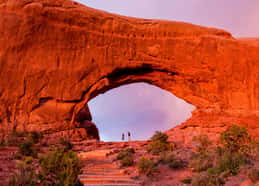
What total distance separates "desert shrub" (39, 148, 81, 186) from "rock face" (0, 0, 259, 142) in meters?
11.4

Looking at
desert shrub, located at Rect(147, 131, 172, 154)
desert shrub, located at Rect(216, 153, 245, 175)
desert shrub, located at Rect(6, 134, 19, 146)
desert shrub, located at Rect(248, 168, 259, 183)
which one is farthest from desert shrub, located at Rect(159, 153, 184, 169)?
desert shrub, located at Rect(6, 134, 19, 146)

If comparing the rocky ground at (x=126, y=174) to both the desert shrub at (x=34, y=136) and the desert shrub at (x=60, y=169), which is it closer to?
the desert shrub at (x=60, y=169)

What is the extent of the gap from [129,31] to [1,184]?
16.7 metres

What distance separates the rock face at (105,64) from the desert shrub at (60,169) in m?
11.4

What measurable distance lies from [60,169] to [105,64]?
1383cm

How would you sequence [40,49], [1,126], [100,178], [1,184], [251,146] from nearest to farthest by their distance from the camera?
[1,184] → [100,178] → [251,146] → [1,126] → [40,49]

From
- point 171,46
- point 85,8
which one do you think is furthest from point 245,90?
point 85,8

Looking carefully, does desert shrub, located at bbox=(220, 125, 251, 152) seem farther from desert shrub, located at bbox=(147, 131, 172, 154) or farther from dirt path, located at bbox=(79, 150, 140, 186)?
dirt path, located at bbox=(79, 150, 140, 186)

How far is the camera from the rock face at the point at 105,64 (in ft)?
60.8

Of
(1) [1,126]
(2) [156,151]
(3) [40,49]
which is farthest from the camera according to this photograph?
(3) [40,49]

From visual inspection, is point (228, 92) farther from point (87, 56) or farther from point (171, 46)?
point (87, 56)

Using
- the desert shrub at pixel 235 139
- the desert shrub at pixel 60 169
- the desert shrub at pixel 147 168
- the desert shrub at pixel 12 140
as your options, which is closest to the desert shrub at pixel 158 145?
the desert shrub at pixel 235 139

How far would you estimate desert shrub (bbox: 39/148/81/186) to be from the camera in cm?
656

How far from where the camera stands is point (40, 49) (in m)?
19.1
